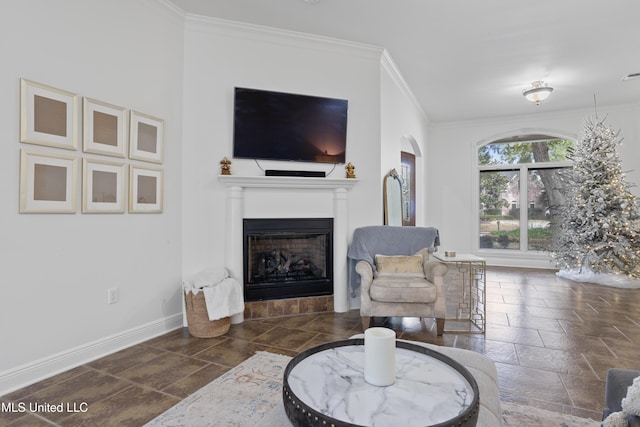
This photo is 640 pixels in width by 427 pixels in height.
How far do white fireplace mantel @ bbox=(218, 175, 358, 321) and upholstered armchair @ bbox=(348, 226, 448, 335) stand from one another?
19 centimetres

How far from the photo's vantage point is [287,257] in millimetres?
3729

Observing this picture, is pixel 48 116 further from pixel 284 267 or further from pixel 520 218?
pixel 520 218

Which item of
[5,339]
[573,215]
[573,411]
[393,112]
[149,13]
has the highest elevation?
[149,13]

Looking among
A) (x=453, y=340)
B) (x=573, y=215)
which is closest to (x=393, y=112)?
(x=453, y=340)

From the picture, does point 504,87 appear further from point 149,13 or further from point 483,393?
point 483,393

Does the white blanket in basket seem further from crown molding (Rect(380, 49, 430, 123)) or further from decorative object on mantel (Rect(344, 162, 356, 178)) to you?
crown molding (Rect(380, 49, 430, 123))

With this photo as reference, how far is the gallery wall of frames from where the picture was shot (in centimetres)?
212

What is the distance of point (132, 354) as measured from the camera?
2.56 meters

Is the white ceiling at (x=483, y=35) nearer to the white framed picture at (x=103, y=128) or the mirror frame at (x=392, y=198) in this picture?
the white framed picture at (x=103, y=128)

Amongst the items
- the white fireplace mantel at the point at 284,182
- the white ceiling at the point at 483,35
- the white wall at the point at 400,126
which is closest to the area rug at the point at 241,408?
the white fireplace mantel at the point at 284,182

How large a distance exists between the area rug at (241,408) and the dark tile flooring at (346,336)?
0.32ft

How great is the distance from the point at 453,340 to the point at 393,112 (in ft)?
9.86

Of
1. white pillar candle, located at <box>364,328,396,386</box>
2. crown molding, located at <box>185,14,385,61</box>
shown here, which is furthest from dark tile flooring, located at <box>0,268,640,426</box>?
crown molding, located at <box>185,14,385,61</box>

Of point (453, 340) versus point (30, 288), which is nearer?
point (30, 288)
